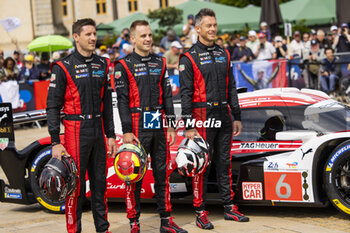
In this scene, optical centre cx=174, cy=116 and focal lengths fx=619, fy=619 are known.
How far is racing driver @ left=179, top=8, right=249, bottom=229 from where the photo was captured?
19.8 ft

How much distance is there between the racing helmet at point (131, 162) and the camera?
5.46 meters

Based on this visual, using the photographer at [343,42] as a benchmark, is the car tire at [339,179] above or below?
below

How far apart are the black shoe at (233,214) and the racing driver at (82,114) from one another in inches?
53.5

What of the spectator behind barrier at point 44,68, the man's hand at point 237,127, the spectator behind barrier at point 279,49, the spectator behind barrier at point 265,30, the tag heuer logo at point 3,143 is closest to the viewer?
the man's hand at point 237,127

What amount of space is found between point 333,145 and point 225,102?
117 centimetres

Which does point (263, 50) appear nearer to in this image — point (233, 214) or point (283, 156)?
point (283, 156)

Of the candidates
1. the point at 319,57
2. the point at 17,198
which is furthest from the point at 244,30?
the point at 17,198

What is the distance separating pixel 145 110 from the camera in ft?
18.6

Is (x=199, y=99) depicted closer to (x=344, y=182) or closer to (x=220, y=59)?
(x=220, y=59)

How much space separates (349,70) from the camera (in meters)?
14.2

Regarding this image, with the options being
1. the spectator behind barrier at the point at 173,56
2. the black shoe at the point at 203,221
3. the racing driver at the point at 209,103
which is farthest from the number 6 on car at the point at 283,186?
the spectator behind barrier at the point at 173,56

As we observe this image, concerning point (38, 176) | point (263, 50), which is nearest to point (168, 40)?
point (263, 50)

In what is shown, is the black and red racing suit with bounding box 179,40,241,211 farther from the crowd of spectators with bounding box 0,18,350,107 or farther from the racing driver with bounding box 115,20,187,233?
the crowd of spectators with bounding box 0,18,350,107

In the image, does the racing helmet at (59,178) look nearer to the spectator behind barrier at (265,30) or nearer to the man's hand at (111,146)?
the man's hand at (111,146)
